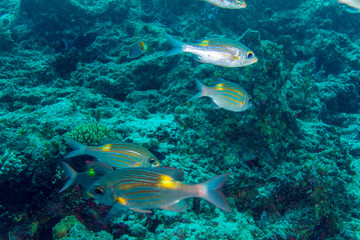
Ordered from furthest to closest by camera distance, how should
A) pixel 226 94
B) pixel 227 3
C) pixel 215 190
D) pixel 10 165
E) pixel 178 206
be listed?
pixel 227 3, pixel 226 94, pixel 10 165, pixel 178 206, pixel 215 190

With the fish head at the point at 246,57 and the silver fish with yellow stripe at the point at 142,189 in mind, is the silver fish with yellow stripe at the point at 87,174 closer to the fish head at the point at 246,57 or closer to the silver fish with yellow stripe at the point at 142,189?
the silver fish with yellow stripe at the point at 142,189

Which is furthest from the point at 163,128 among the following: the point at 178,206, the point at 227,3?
the point at 227,3

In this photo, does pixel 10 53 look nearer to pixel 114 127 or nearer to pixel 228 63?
pixel 114 127

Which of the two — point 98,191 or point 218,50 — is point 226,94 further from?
point 98,191

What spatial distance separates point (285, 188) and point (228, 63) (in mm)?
2893

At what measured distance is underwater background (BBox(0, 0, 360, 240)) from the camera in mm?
3201

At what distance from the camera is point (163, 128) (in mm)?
4508

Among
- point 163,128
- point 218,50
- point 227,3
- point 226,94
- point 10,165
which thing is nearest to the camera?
point 10,165

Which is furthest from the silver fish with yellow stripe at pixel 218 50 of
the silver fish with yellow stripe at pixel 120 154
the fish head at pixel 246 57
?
the silver fish with yellow stripe at pixel 120 154

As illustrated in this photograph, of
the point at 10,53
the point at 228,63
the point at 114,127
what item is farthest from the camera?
the point at 10,53

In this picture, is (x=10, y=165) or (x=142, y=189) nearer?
(x=142, y=189)

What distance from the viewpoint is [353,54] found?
1009 cm

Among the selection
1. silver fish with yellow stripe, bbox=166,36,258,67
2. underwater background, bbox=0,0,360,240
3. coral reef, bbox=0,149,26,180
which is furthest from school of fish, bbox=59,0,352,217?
coral reef, bbox=0,149,26,180

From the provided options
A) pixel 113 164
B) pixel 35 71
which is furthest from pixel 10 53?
pixel 113 164
